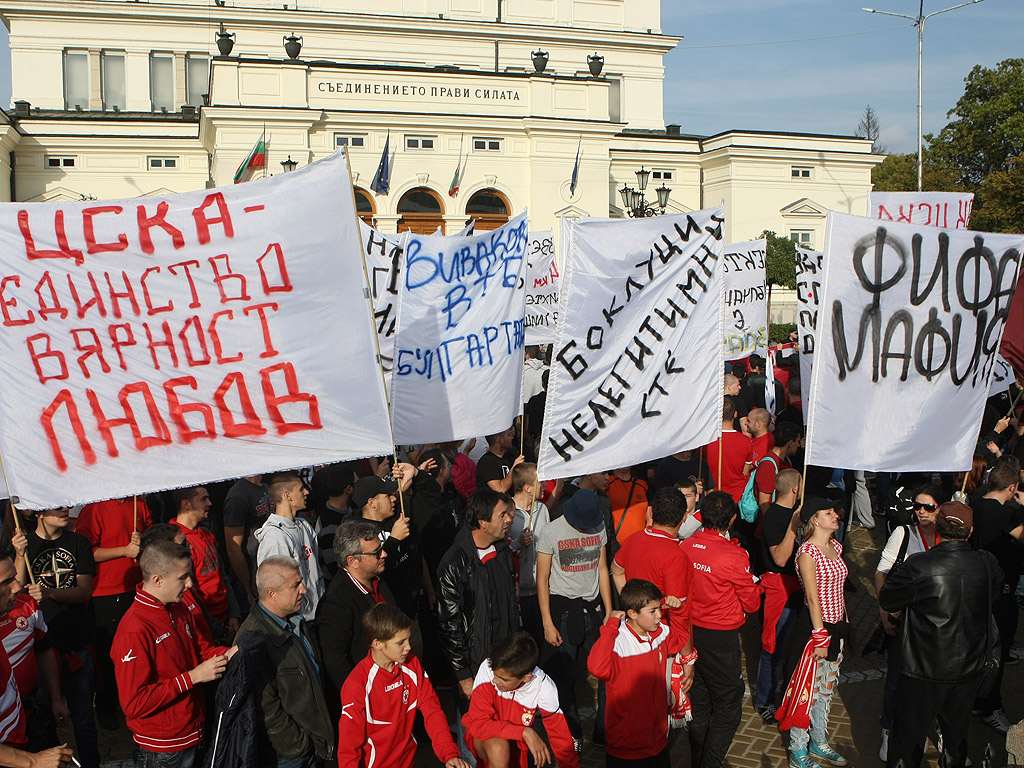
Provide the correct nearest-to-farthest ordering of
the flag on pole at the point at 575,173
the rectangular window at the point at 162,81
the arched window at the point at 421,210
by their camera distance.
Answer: the flag on pole at the point at 575,173 → the arched window at the point at 421,210 → the rectangular window at the point at 162,81

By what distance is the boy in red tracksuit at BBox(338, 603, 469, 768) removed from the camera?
4.24 m

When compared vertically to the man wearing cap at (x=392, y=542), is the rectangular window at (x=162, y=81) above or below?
above

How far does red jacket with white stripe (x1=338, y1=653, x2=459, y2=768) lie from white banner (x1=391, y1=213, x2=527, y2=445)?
276 centimetres

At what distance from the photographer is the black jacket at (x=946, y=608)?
5.16m

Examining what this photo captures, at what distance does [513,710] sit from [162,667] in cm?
171

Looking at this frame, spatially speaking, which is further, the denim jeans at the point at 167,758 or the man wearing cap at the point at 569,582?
the man wearing cap at the point at 569,582

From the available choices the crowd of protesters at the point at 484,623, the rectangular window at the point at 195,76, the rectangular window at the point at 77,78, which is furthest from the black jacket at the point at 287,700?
the rectangular window at the point at 77,78

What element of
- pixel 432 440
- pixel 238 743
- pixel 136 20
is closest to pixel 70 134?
pixel 136 20

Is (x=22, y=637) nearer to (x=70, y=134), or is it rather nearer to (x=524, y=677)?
(x=524, y=677)

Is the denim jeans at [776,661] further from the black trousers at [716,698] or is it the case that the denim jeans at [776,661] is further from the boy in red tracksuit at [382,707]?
the boy in red tracksuit at [382,707]

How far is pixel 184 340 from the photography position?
494 cm

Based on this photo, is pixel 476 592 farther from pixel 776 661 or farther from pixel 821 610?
pixel 776 661

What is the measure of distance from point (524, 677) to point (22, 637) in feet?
8.35

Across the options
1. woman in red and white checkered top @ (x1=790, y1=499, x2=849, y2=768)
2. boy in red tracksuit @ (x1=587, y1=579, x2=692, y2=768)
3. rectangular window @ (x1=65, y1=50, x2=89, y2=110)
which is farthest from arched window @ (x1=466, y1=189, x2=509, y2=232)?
boy in red tracksuit @ (x1=587, y1=579, x2=692, y2=768)
